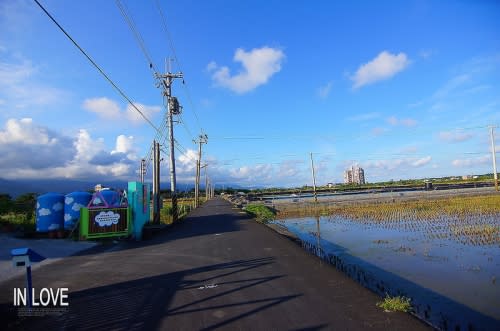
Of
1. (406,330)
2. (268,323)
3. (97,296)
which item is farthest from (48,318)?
(406,330)

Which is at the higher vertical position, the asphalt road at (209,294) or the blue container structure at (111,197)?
the blue container structure at (111,197)

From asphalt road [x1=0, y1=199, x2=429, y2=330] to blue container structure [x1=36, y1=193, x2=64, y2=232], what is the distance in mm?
6150

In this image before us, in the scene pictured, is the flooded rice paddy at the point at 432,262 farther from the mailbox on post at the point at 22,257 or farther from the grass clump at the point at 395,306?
the mailbox on post at the point at 22,257

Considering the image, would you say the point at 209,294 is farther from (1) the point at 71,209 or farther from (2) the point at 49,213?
(2) the point at 49,213

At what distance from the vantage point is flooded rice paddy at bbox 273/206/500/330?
267 inches

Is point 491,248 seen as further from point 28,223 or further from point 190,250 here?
point 28,223

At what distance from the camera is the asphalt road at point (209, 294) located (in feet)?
17.0

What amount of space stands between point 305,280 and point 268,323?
2530mm

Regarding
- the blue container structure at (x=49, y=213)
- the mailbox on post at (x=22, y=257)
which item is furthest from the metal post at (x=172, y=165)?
the mailbox on post at (x=22, y=257)

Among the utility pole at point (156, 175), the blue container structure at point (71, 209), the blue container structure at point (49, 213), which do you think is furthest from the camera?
the utility pole at point (156, 175)

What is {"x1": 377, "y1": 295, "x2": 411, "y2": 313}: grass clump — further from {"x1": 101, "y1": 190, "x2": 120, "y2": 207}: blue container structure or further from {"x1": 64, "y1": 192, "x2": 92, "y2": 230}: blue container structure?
{"x1": 64, "y1": 192, "x2": 92, "y2": 230}: blue container structure

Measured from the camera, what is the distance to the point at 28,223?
18.3 m

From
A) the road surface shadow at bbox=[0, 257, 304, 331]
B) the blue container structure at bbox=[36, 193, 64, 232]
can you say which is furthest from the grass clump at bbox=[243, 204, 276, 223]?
the road surface shadow at bbox=[0, 257, 304, 331]

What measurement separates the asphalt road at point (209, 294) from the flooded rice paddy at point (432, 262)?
1.19 meters
